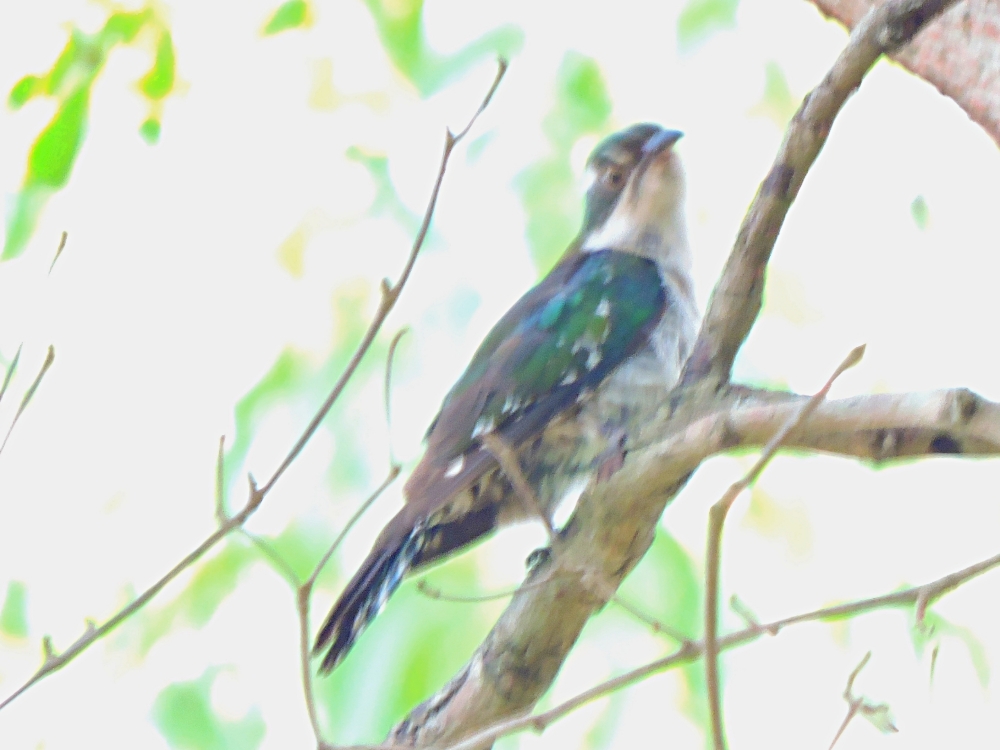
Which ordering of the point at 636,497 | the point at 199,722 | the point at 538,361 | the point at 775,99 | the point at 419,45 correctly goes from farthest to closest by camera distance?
the point at 775,99, the point at 419,45, the point at 199,722, the point at 538,361, the point at 636,497

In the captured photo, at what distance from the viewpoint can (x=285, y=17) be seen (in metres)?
2.72

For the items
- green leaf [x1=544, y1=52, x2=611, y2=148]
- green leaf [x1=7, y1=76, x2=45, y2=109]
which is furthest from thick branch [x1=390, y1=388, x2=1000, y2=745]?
green leaf [x1=7, y1=76, x2=45, y2=109]

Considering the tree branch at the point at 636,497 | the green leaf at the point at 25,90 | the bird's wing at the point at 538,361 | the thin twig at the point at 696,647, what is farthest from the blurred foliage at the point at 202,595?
the thin twig at the point at 696,647

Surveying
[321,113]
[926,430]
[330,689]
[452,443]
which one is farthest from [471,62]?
[926,430]

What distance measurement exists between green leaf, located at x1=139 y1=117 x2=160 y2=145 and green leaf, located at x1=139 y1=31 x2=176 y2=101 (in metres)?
0.07

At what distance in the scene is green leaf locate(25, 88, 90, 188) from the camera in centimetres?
249

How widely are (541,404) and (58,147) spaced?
132 centimetres

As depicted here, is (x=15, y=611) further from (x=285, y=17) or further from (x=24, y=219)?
(x=285, y=17)

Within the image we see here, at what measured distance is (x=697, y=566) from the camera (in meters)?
2.45

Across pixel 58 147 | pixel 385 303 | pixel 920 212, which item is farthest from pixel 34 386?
pixel 920 212

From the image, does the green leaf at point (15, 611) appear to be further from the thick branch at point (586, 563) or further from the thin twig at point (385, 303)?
the thin twig at point (385, 303)

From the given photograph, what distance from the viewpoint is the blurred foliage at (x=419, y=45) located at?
270cm

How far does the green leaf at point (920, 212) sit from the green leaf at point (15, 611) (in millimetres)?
2234

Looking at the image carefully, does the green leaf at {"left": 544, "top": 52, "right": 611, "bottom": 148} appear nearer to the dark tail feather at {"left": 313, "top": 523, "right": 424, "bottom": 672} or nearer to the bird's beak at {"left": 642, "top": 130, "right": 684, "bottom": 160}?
the bird's beak at {"left": 642, "top": 130, "right": 684, "bottom": 160}
